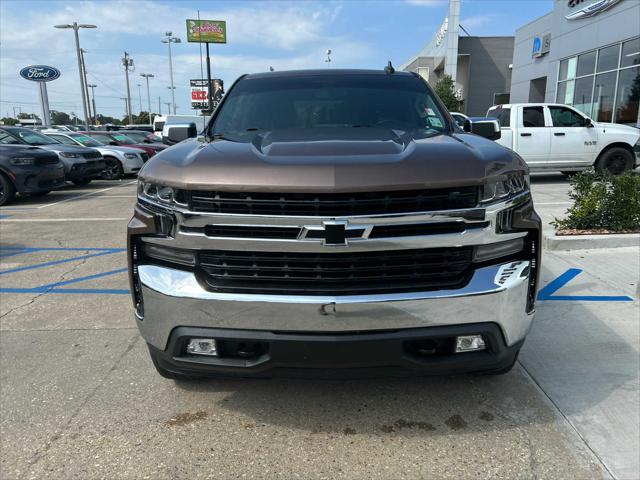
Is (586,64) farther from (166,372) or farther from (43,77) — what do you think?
(43,77)

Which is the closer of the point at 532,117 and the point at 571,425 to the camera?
the point at 571,425

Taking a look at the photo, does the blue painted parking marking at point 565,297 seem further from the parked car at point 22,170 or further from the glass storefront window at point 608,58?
the glass storefront window at point 608,58

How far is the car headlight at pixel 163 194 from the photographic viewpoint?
7.43ft

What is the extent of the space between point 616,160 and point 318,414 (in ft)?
39.7

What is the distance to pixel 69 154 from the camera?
12859mm

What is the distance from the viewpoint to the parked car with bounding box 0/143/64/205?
10297 millimetres

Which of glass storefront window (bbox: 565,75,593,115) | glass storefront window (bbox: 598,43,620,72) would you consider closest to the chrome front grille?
glass storefront window (bbox: 598,43,620,72)

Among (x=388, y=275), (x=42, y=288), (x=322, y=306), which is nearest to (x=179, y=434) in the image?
(x=322, y=306)

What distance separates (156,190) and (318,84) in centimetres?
186

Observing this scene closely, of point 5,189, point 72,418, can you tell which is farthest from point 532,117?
point 5,189

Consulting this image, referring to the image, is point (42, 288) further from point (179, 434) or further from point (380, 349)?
point (380, 349)

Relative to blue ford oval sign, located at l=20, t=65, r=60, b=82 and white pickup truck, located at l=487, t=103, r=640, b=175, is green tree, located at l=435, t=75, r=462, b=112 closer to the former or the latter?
white pickup truck, located at l=487, t=103, r=640, b=175

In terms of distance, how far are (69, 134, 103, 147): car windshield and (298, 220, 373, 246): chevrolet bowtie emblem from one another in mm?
16087

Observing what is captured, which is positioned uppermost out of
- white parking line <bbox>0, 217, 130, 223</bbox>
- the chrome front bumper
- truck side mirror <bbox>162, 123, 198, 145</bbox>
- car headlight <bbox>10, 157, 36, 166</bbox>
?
truck side mirror <bbox>162, 123, 198, 145</bbox>
